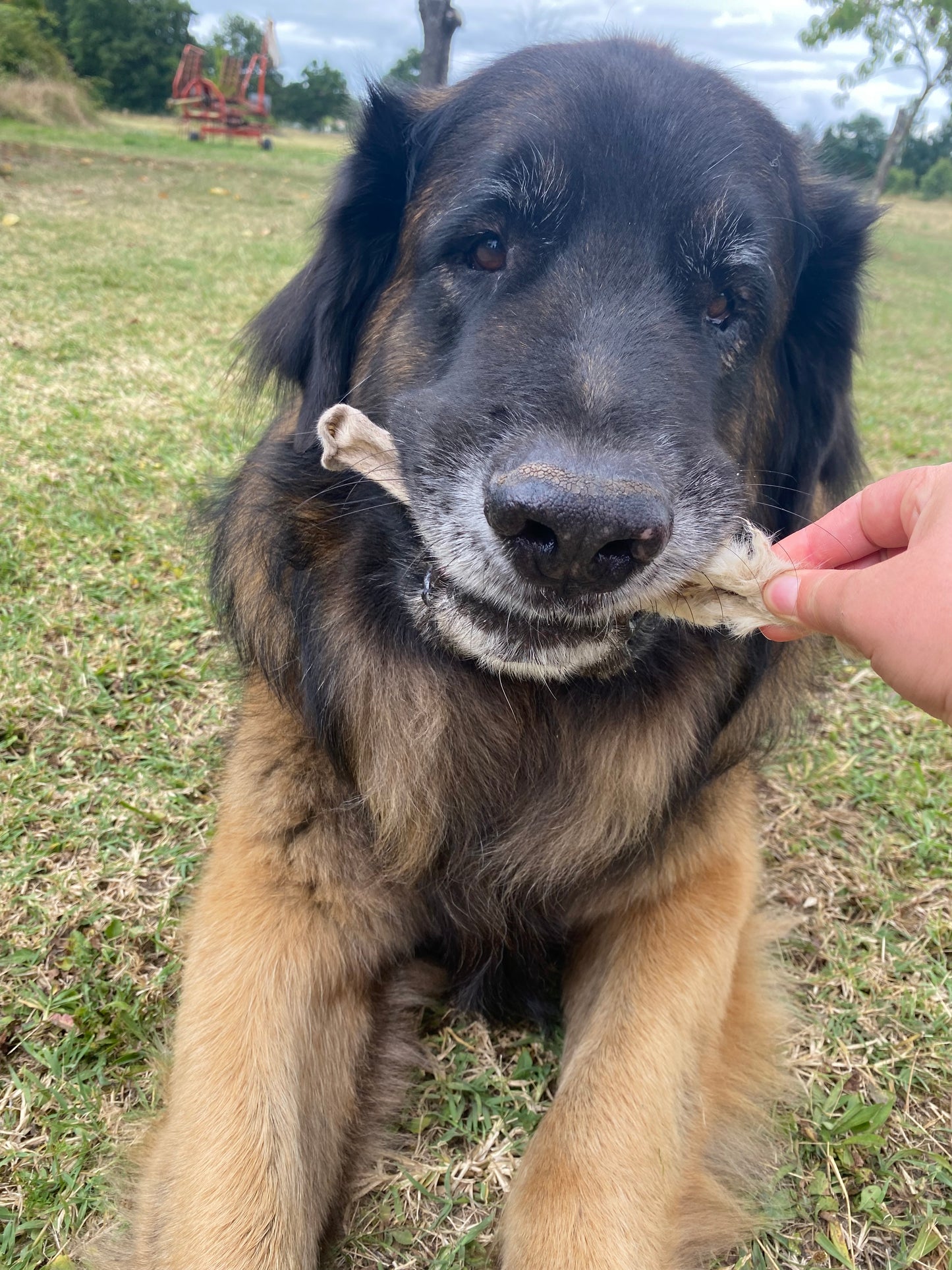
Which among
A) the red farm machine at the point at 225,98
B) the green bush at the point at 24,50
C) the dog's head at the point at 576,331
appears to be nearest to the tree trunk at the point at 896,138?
the red farm machine at the point at 225,98

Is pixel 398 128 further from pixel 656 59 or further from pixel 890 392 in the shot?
pixel 890 392

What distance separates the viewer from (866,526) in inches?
59.6

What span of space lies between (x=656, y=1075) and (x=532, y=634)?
38.7 inches

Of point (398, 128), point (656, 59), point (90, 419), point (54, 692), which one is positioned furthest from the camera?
point (90, 419)

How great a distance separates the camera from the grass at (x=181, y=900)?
1923 millimetres

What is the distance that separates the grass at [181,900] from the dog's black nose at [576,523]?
1.28 metres

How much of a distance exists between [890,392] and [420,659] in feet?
28.5

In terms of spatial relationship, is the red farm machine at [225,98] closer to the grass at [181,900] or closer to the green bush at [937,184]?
the grass at [181,900]

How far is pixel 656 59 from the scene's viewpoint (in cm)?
227

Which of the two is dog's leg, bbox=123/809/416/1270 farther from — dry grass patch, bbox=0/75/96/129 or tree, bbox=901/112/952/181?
tree, bbox=901/112/952/181

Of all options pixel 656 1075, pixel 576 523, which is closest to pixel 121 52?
pixel 576 523

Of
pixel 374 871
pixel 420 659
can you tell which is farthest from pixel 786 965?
pixel 420 659

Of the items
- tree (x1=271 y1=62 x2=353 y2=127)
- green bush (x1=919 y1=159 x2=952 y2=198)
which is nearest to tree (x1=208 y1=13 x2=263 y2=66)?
tree (x1=271 y1=62 x2=353 y2=127)

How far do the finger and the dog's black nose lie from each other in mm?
249
